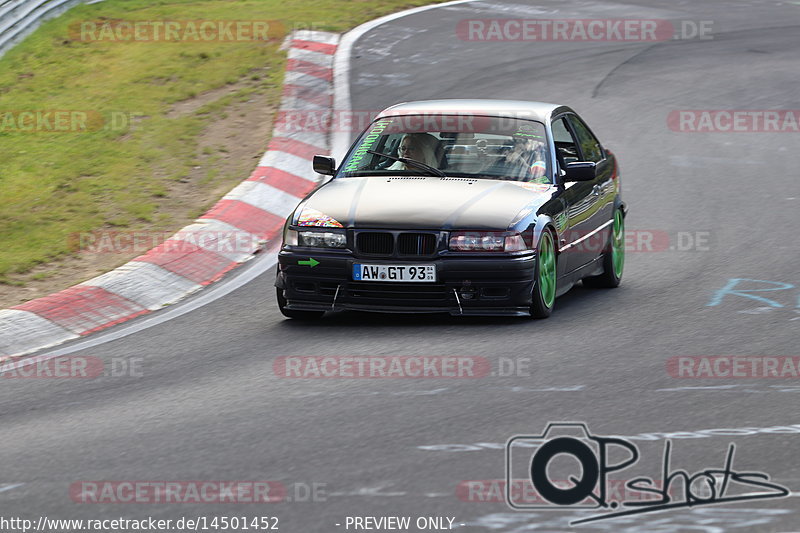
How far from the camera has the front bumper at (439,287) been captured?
7.78 metres

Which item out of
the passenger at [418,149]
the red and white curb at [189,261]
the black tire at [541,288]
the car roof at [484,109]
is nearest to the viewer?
the black tire at [541,288]

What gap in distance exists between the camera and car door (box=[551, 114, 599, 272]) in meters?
8.77

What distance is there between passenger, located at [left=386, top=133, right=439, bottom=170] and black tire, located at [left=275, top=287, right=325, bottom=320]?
1.20 metres

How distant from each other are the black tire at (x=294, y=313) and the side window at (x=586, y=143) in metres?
2.65

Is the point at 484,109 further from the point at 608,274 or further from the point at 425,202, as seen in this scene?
the point at 608,274

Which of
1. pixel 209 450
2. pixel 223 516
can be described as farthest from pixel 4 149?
pixel 223 516

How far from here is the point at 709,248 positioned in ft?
34.7

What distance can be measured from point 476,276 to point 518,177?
1.18 metres

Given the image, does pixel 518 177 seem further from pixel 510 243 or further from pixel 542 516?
pixel 542 516

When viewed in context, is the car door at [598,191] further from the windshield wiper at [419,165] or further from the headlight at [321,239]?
the headlight at [321,239]

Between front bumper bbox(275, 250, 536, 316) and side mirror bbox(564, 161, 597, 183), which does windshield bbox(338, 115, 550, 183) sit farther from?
front bumper bbox(275, 250, 536, 316)

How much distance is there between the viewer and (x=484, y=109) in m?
9.21

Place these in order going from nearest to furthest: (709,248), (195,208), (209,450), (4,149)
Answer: (209,450), (709,248), (195,208), (4,149)

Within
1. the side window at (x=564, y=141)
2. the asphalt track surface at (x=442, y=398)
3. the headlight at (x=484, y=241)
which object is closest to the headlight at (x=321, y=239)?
the asphalt track surface at (x=442, y=398)
